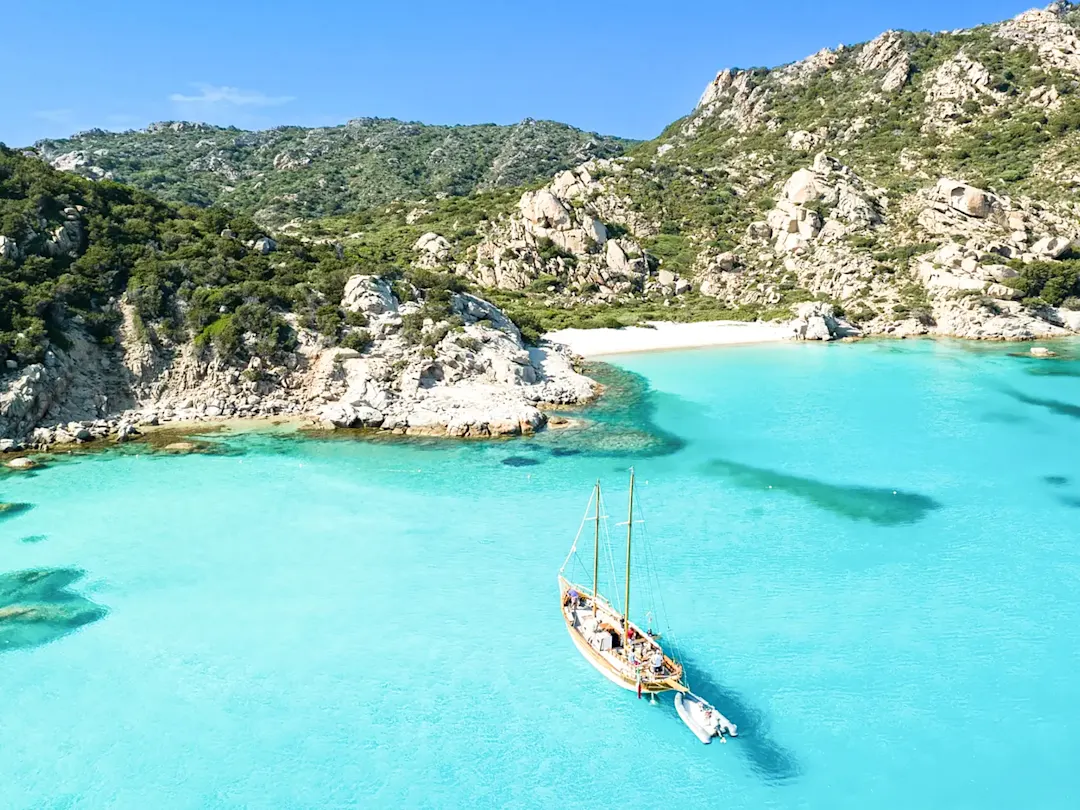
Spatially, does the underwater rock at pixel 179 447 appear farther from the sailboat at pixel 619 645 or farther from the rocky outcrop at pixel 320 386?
the sailboat at pixel 619 645

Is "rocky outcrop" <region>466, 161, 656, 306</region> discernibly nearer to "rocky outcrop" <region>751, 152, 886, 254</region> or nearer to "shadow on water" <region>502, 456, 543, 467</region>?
"rocky outcrop" <region>751, 152, 886, 254</region>

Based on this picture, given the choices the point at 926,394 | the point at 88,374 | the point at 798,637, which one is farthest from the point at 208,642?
the point at 926,394

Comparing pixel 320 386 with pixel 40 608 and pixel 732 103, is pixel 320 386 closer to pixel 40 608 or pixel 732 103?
pixel 40 608

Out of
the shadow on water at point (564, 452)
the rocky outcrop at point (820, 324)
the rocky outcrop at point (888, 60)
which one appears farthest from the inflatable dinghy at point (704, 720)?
the rocky outcrop at point (888, 60)

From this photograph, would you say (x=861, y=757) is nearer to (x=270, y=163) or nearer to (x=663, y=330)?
(x=663, y=330)

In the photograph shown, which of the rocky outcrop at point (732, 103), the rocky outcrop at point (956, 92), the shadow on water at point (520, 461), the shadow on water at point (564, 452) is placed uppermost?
the rocky outcrop at point (732, 103)

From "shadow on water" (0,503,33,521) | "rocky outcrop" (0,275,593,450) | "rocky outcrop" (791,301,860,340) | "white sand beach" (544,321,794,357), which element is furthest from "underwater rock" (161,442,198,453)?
"rocky outcrop" (791,301,860,340)
